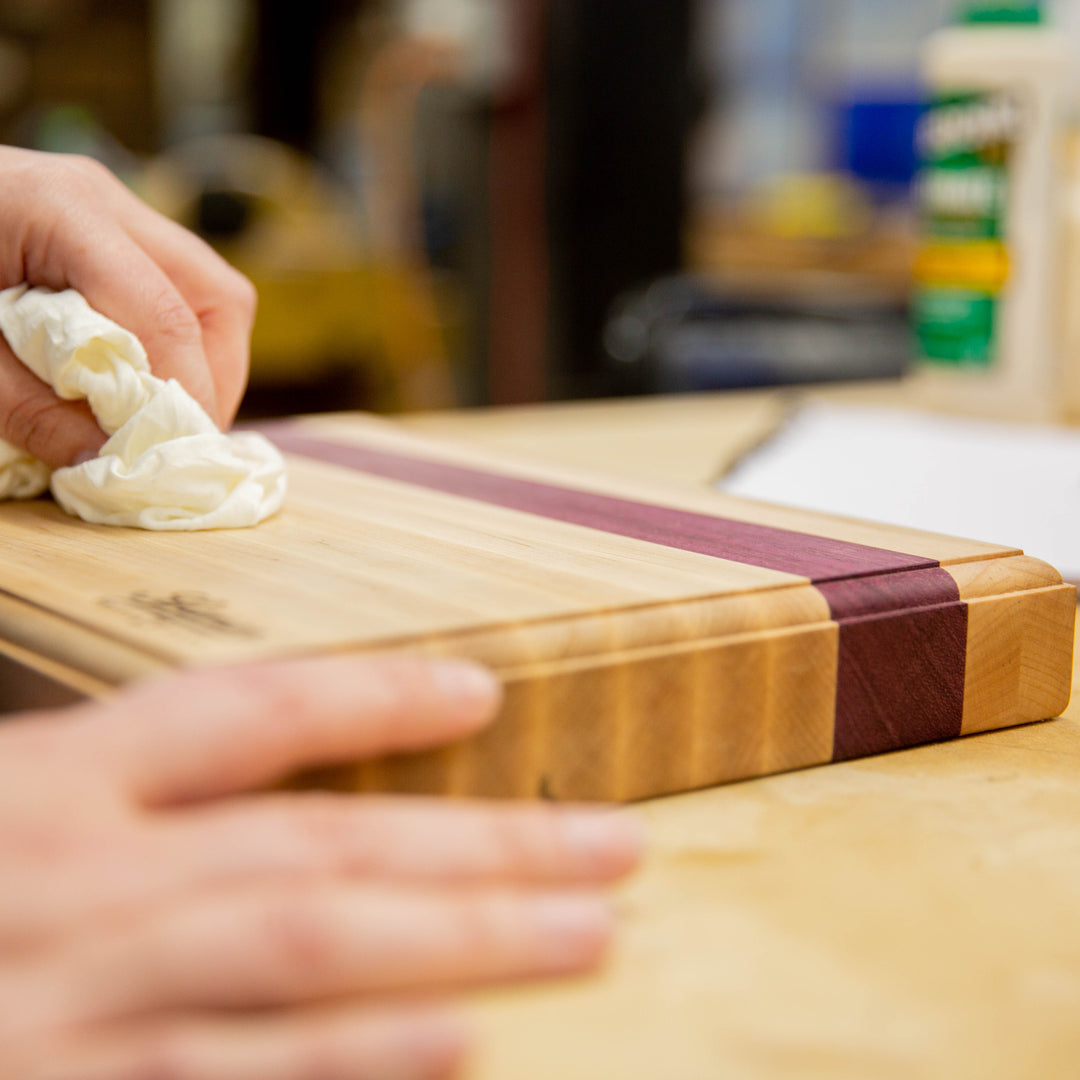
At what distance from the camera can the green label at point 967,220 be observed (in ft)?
3.24

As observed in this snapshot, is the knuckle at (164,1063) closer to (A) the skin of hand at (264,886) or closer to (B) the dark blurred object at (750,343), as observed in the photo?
(A) the skin of hand at (264,886)

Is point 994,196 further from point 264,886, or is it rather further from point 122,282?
point 264,886

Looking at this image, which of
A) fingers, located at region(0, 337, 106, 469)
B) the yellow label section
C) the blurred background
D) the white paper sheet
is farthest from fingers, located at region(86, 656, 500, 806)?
the blurred background

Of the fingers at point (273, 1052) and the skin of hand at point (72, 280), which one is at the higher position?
the skin of hand at point (72, 280)

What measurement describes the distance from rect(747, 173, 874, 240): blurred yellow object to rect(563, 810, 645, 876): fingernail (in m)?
3.69

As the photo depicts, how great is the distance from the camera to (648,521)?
1.85 ft

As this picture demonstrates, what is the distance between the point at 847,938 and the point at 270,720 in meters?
0.16

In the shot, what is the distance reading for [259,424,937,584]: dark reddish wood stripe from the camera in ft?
1.60

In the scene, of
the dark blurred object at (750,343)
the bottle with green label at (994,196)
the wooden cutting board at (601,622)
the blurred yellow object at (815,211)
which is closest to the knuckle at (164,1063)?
the wooden cutting board at (601,622)

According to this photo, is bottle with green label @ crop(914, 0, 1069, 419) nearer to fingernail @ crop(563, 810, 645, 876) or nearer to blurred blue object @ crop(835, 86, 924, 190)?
fingernail @ crop(563, 810, 645, 876)

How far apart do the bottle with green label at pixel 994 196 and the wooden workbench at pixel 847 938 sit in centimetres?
61

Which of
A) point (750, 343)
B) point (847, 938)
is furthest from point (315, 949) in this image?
point (750, 343)

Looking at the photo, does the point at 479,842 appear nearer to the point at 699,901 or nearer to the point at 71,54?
the point at 699,901

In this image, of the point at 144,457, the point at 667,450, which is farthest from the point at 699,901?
the point at 667,450
